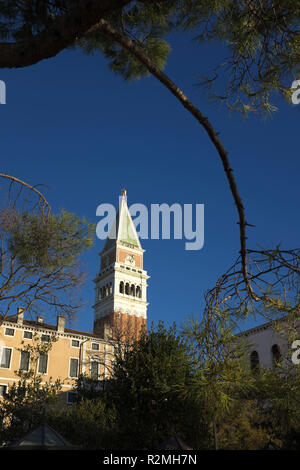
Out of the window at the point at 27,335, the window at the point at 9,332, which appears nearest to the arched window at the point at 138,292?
the window at the point at 27,335

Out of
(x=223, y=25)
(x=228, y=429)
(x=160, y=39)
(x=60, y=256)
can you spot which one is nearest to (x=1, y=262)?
(x=60, y=256)

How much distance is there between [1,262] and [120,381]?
40.3ft

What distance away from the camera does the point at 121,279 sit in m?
67.9

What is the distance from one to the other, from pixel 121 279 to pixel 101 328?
26.8ft

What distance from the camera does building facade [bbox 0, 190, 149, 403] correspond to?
3794 centimetres

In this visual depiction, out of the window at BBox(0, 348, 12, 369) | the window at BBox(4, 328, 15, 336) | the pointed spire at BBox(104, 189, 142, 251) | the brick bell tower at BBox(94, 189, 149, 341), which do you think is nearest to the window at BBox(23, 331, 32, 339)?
the window at BBox(4, 328, 15, 336)

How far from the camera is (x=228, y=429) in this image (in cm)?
1875

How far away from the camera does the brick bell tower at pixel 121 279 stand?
65750mm

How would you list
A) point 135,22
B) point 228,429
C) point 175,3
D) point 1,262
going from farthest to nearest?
point 228,429 < point 1,262 < point 135,22 < point 175,3

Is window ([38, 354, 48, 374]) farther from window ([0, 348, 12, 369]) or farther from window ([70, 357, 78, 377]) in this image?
window ([0, 348, 12, 369])

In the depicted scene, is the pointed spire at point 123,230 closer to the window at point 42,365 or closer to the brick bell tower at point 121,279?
the brick bell tower at point 121,279

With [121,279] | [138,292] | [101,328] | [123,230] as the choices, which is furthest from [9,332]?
[123,230]

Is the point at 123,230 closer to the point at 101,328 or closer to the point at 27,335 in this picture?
the point at 101,328

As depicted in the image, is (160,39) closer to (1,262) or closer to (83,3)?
(83,3)
